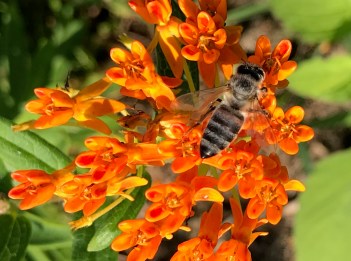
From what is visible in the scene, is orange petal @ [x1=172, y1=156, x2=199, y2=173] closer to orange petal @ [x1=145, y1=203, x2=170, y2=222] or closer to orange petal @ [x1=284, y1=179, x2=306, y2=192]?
orange petal @ [x1=145, y1=203, x2=170, y2=222]

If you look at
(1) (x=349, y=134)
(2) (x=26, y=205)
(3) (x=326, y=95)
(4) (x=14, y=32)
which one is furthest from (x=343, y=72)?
(4) (x=14, y=32)

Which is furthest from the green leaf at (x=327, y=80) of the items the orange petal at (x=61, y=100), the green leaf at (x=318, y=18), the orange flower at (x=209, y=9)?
the orange petal at (x=61, y=100)

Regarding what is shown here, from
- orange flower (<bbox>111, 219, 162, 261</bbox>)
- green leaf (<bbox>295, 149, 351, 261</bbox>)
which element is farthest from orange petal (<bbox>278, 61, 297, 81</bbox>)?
green leaf (<bbox>295, 149, 351, 261</bbox>)

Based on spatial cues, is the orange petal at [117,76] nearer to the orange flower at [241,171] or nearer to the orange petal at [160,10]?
the orange petal at [160,10]

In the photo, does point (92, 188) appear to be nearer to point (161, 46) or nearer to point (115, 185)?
point (115, 185)

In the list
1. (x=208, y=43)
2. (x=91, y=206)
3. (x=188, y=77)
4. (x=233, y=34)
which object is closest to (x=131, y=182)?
(x=91, y=206)

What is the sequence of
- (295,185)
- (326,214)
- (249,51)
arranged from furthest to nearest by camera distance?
(249,51), (326,214), (295,185)

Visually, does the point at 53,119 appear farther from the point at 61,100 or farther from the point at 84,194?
the point at 84,194
